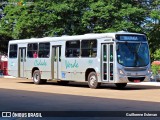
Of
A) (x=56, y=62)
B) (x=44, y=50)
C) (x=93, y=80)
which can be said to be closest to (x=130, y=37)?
(x=93, y=80)

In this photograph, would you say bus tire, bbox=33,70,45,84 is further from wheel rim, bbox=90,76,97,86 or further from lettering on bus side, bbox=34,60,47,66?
wheel rim, bbox=90,76,97,86

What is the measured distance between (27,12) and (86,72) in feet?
46.1

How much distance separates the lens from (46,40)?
1123 inches

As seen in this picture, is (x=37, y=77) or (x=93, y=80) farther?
(x=37, y=77)

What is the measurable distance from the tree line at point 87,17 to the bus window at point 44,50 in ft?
22.2

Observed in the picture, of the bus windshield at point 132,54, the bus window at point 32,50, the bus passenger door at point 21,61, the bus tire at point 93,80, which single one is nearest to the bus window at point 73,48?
the bus tire at point 93,80

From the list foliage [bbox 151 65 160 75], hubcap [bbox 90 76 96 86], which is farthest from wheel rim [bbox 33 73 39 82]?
foliage [bbox 151 65 160 75]

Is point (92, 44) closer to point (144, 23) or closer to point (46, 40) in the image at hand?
point (46, 40)

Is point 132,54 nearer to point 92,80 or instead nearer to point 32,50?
point 92,80

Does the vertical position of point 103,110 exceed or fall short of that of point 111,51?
it falls short

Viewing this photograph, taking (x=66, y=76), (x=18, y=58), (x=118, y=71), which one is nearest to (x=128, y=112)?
(x=118, y=71)

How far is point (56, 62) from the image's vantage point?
27578mm

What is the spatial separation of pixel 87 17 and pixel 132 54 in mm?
11747

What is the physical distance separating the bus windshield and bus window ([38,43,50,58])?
6418 mm
